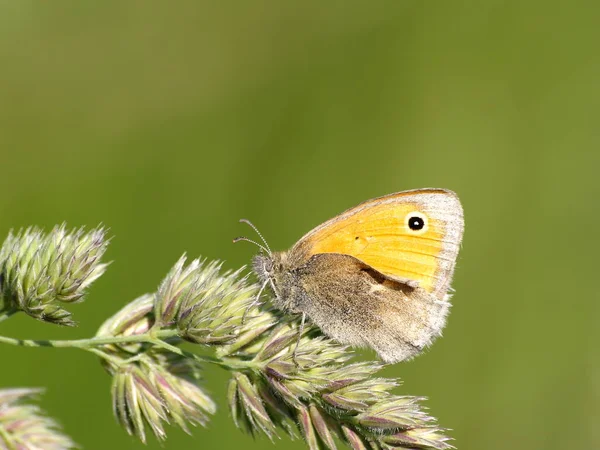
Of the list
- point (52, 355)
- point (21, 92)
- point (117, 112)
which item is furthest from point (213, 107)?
point (52, 355)

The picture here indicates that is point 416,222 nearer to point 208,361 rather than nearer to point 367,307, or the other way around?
point 367,307

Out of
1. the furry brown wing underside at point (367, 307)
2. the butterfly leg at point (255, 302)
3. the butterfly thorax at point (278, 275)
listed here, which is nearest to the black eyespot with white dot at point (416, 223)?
the furry brown wing underside at point (367, 307)

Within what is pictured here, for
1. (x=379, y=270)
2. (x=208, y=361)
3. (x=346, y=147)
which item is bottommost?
(x=208, y=361)

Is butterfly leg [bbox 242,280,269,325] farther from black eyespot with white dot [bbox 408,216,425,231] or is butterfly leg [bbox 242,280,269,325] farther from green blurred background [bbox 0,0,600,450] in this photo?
green blurred background [bbox 0,0,600,450]

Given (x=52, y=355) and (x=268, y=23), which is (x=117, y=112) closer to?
(x=268, y=23)

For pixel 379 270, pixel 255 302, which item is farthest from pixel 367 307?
pixel 255 302

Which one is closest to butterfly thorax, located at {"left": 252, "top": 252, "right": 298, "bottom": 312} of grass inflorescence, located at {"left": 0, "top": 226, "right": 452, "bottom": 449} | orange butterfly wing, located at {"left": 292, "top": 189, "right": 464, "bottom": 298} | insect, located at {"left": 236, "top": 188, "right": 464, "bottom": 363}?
insect, located at {"left": 236, "top": 188, "right": 464, "bottom": 363}
